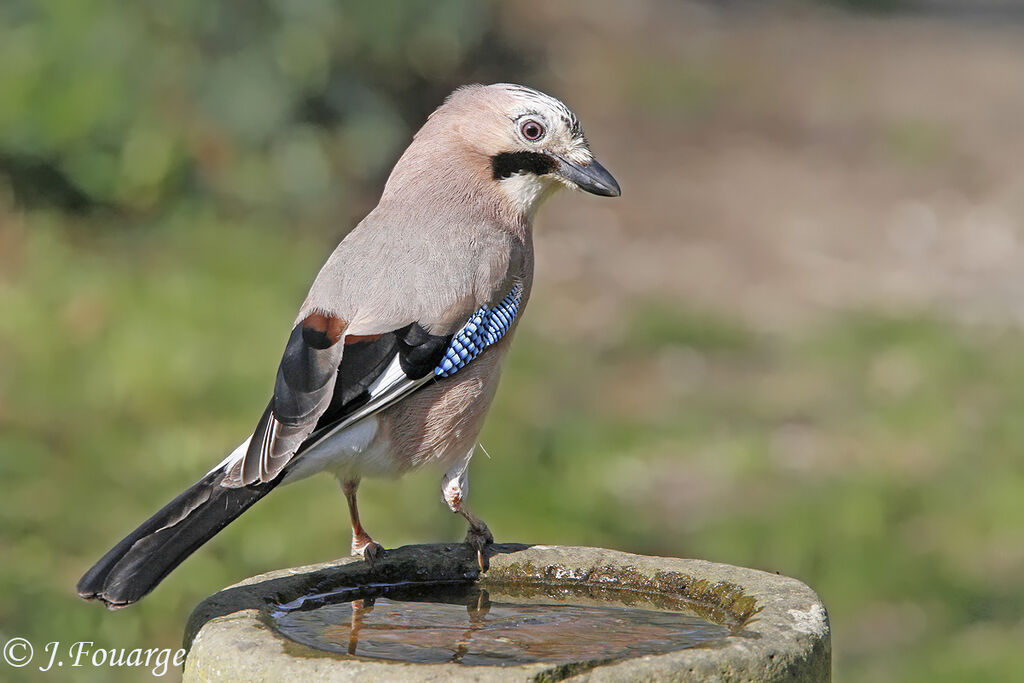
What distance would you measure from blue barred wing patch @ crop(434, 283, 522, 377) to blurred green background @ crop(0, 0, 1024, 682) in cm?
222

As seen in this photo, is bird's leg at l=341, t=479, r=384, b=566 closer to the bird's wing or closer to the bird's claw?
the bird's claw

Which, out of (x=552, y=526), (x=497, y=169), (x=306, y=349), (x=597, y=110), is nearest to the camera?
(x=306, y=349)

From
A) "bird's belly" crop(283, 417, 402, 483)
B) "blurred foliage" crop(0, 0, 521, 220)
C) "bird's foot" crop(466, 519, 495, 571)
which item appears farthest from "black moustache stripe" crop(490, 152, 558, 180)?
"blurred foliage" crop(0, 0, 521, 220)

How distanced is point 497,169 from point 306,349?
1102 millimetres

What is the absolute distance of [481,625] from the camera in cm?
355

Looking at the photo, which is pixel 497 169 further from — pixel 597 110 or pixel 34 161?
pixel 597 110

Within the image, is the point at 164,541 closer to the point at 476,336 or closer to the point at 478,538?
the point at 478,538

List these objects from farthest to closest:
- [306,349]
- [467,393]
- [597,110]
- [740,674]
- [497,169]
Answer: [597,110] → [497,169] → [467,393] → [306,349] → [740,674]

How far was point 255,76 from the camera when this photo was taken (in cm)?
955

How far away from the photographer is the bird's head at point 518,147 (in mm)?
4664

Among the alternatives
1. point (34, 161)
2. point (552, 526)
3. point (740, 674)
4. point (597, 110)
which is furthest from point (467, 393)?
point (597, 110)

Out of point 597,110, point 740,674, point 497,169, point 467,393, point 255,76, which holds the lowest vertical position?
point 740,674

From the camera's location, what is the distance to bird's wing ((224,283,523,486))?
3.68 metres

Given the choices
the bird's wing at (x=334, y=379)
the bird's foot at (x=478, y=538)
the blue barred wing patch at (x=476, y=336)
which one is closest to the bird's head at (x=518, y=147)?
the blue barred wing patch at (x=476, y=336)
